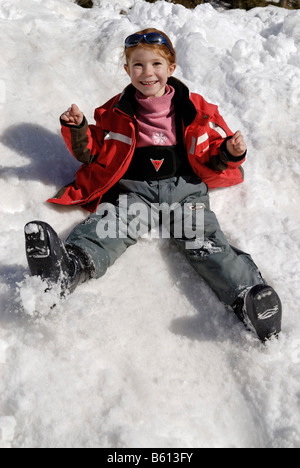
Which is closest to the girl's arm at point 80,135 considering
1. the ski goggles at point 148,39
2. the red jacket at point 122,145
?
the red jacket at point 122,145

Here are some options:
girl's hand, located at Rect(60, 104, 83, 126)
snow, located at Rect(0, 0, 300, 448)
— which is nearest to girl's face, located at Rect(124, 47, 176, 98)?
girl's hand, located at Rect(60, 104, 83, 126)

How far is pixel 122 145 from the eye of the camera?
2.16m

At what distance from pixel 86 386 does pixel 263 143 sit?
6.55 feet

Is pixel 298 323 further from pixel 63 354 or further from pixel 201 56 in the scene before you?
pixel 201 56

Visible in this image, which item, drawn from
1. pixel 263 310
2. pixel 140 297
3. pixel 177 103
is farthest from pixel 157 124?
pixel 263 310

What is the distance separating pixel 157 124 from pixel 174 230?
1.93 feet

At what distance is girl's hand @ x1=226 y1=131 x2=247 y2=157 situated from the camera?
199 cm

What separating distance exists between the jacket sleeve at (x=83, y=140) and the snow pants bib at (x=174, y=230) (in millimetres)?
240

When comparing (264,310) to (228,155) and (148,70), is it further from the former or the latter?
(148,70)

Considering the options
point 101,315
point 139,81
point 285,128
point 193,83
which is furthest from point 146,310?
point 193,83

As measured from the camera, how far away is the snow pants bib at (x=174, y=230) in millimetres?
1863

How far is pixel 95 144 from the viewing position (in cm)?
224

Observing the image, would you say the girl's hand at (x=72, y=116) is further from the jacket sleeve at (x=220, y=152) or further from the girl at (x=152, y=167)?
the jacket sleeve at (x=220, y=152)

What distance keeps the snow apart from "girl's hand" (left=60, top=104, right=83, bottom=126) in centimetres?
46
